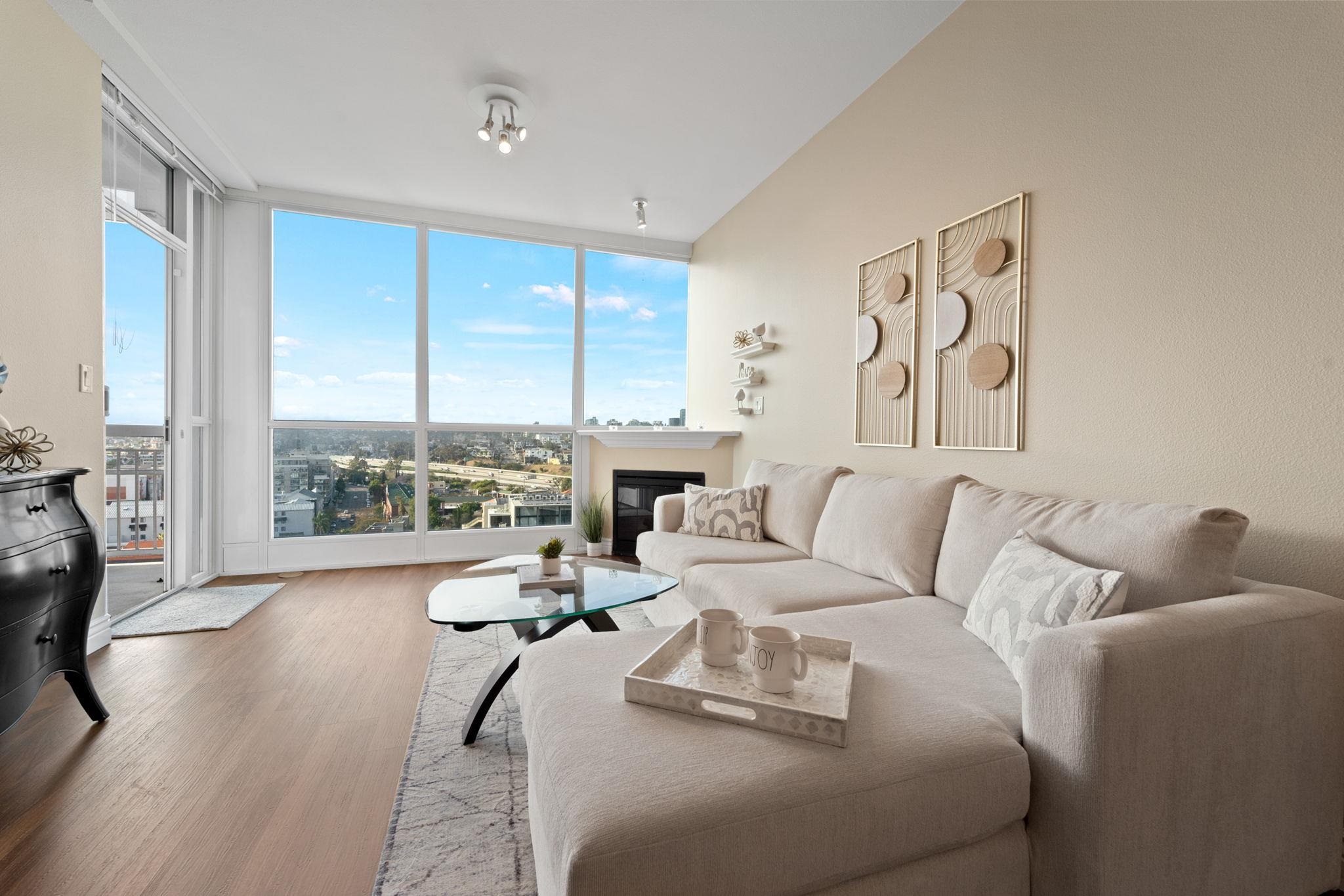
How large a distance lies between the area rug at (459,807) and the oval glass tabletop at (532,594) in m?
0.22

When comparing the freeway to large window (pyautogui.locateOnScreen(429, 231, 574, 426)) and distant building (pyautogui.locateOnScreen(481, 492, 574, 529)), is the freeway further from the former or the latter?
large window (pyautogui.locateOnScreen(429, 231, 574, 426))

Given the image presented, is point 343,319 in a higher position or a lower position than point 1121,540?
higher

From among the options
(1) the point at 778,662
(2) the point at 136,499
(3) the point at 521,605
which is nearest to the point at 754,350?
(3) the point at 521,605

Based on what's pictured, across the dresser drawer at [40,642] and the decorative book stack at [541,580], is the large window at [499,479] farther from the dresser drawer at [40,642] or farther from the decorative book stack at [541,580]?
the dresser drawer at [40,642]

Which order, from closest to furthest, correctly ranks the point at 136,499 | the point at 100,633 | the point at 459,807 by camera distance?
the point at 459,807 < the point at 100,633 < the point at 136,499

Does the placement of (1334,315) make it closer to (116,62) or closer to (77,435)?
(77,435)

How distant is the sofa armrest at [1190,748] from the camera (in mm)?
979

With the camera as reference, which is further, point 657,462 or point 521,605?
point 657,462

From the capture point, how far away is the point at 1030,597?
4.41 ft

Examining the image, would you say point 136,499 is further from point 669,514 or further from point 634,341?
point 634,341

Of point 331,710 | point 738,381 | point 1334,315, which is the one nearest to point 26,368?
point 331,710

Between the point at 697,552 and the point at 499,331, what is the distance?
2.81m

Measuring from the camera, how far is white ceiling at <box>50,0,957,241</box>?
2.34m

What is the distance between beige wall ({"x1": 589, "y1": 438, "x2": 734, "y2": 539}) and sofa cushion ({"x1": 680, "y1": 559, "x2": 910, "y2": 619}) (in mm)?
→ 2069
